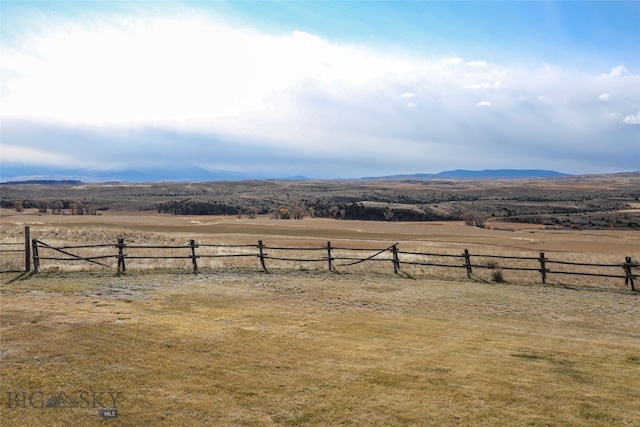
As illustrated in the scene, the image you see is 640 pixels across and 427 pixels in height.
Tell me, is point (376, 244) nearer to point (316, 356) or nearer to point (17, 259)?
point (17, 259)

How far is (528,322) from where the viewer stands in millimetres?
14898

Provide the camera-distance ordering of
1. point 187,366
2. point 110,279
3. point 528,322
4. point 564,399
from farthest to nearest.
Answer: point 110,279 < point 528,322 < point 187,366 < point 564,399

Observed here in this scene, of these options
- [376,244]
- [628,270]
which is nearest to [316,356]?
[628,270]

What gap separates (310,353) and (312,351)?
6.4 inches

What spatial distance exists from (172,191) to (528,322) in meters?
158

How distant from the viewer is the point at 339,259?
28.5 m

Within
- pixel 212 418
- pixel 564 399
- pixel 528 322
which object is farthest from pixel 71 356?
pixel 528 322

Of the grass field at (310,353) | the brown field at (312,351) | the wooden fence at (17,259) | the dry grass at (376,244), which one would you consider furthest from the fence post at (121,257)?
the wooden fence at (17,259)

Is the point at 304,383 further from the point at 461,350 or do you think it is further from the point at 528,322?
the point at 528,322

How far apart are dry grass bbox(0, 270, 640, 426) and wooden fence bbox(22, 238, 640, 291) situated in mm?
3443

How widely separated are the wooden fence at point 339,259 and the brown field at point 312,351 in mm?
1099

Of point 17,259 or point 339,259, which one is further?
point 339,259

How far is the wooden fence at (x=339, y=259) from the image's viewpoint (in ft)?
70.0

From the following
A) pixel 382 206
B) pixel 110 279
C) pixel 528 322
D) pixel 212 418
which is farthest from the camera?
pixel 382 206
